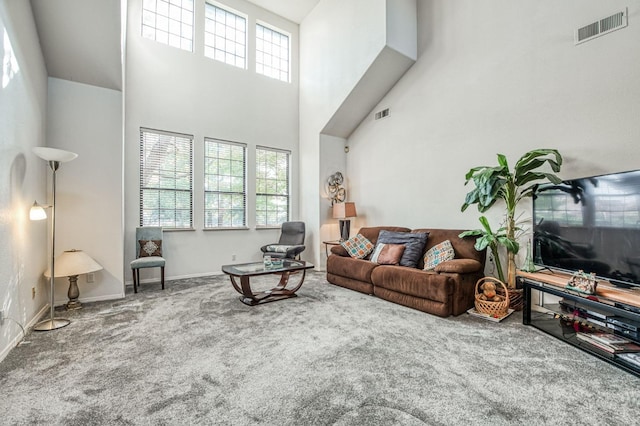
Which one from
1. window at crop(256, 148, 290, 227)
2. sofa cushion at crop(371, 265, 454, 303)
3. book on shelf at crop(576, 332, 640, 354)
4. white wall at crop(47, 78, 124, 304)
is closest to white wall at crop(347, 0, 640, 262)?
sofa cushion at crop(371, 265, 454, 303)

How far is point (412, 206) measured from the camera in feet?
15.7

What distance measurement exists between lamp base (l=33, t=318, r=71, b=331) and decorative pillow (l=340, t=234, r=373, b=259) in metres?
3.44

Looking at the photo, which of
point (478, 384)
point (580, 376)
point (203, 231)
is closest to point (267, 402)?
point (478, 384)

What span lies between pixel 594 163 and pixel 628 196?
0.86 m

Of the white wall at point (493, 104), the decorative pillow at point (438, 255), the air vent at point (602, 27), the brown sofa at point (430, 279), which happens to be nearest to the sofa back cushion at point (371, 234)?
the brown sofa at point (430, 279)

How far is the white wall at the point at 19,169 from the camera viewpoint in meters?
2.30

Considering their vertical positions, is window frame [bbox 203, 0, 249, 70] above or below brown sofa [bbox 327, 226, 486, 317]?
above

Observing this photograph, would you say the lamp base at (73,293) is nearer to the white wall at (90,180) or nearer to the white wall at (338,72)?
the white wall at (90,180)

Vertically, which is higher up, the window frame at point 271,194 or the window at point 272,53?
the window at point 272,53

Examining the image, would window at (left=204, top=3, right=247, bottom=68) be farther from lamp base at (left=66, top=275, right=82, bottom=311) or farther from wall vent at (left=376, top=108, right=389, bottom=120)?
lamp base at (left=66, top=275, right=82, bottom=311)

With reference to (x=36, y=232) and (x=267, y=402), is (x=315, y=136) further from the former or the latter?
(x=267, y=402)

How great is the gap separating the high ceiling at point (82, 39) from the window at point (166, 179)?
1215mm

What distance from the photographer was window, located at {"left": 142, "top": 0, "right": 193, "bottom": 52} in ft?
16.3

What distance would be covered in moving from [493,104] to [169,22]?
217 inches
